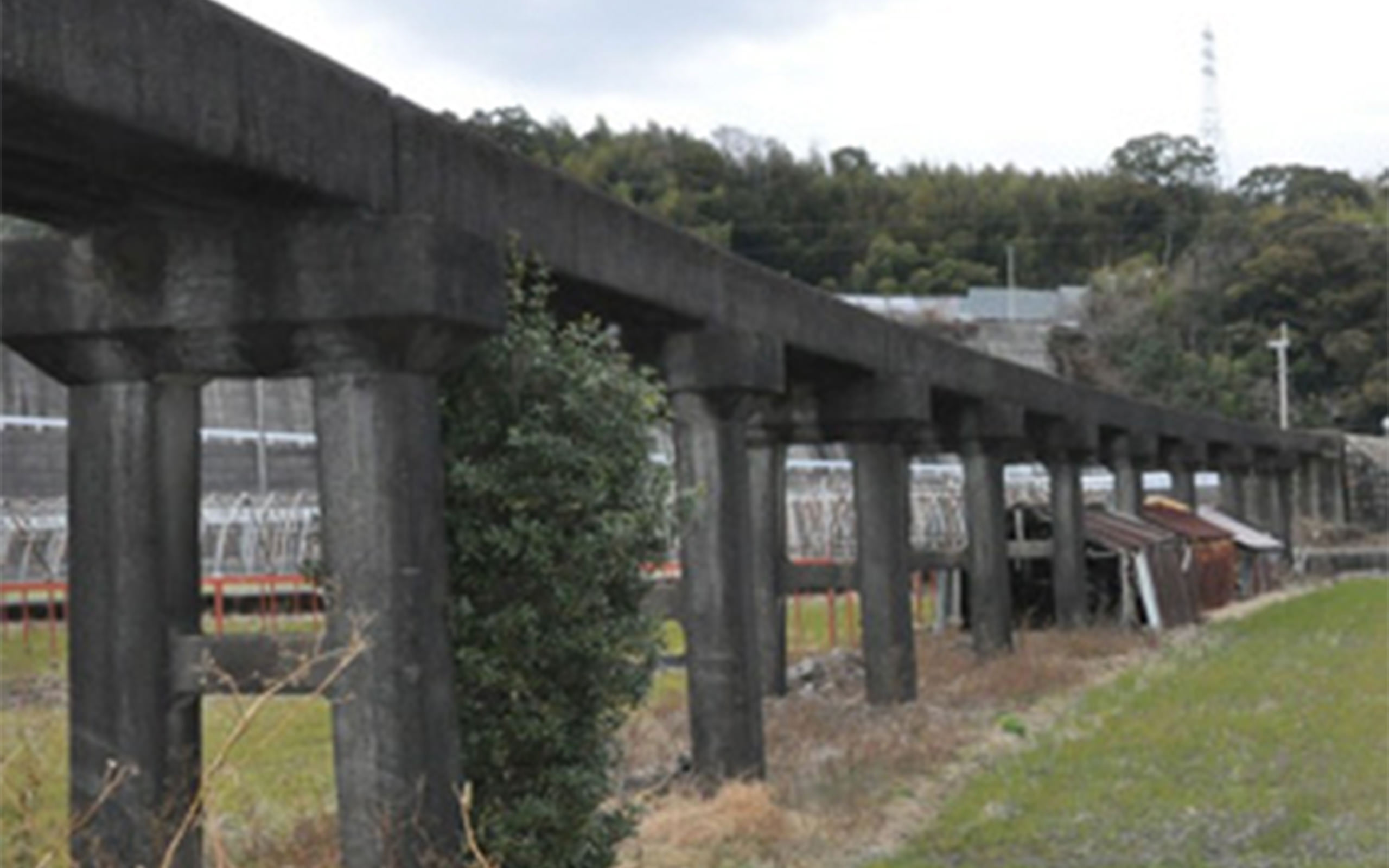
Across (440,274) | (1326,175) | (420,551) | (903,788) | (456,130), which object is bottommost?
(903,788)

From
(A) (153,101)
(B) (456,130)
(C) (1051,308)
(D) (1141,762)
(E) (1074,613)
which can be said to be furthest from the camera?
(C) (1051,308)

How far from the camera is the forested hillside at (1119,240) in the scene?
89.1 m

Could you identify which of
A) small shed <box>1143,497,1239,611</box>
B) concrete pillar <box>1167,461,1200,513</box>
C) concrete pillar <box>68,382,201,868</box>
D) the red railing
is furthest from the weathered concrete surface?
concrete pillar <box>1167,461,1200,513</box>

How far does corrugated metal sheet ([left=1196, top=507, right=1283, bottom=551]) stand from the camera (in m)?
41.7

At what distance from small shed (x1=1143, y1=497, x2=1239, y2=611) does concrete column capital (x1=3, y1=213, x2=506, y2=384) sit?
2731 cm

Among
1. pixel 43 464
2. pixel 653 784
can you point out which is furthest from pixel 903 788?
pixel 43 464

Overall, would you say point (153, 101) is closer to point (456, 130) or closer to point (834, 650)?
point (456, 130)

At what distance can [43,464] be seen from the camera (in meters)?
48.1

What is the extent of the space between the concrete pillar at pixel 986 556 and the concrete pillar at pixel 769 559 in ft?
15.4

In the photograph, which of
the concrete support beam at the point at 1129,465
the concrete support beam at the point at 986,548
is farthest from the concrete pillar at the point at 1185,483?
the concrete support beam at the point at 986,548

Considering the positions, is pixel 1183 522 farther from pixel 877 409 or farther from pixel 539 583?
pixel 539 583

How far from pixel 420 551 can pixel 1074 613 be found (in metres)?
21.5

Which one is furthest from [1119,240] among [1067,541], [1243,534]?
[1067,541]

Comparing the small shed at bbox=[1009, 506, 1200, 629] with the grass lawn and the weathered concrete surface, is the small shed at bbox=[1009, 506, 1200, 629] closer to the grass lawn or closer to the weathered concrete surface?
the grass lawn
